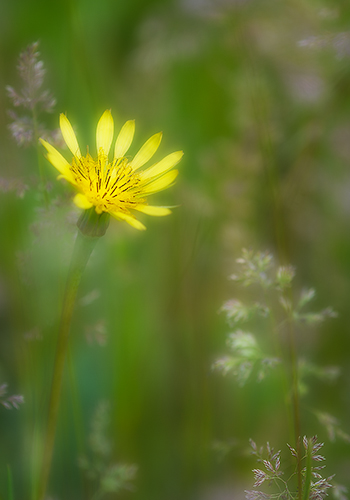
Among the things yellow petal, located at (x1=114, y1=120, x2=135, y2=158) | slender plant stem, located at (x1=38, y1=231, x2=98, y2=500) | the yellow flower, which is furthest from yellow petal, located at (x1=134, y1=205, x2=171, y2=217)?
yellow petal, located at (x1=114, y1=120, x2=135, y2=158)

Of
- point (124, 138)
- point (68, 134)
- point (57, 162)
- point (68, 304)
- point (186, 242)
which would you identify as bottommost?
point (68, 304)

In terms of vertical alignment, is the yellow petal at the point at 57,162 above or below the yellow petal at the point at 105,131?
below

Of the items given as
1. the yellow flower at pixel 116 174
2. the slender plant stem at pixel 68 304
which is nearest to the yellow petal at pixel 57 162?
the yellow flower at pixel 116 174

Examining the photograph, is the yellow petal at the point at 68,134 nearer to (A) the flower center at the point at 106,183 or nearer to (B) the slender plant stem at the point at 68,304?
(A) the flower center at the point at 106,183

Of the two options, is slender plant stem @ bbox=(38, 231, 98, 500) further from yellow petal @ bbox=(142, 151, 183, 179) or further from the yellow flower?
yellow petal @ bbox=(142, 151, 183, 179)

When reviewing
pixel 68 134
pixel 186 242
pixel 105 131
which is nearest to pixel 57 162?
pixel 68 134

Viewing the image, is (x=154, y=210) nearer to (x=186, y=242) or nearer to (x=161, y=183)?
(x=161, y=183)

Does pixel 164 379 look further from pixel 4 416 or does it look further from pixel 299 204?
pixel 299 204
